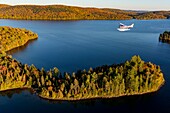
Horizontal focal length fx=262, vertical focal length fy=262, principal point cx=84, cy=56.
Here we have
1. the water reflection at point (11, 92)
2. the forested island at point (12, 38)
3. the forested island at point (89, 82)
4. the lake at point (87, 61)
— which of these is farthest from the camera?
the forested island at point (12, 38)

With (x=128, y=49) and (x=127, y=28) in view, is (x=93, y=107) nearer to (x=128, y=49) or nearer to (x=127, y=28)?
(x=128, y=49)

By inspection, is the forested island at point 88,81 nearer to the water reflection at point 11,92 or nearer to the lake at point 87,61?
→ the water reflection at point 11,92

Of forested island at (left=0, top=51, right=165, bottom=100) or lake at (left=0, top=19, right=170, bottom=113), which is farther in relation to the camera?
forested island at (left=0, top=51, right=165, bottom=100)

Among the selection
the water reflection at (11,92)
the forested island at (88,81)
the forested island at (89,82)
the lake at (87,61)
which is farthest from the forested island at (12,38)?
the water reflection at (11,92)

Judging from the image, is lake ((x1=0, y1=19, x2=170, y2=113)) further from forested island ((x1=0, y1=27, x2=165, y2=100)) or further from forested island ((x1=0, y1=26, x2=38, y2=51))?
forested island ((x1=0, y1=26, x2=38, y2=51))

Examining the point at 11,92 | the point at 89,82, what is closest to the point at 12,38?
the point at 11,92

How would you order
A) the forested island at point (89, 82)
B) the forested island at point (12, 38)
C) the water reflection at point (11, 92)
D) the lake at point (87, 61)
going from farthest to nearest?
the forested island at point (12, 38), the water reflection at point (11, 92), the forested island at point (89, 82), the lake at point (87, 61)

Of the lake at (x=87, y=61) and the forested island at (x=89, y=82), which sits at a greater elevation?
the forested island at (x=89, y=82)

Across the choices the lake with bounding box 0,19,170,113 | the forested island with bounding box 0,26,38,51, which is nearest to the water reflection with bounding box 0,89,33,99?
the lake with bounding box 0,19,170,113

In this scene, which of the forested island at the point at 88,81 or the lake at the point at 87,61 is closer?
the lake at the point at 87,61

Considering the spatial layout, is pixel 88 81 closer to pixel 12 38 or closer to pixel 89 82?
pixel 89 82
